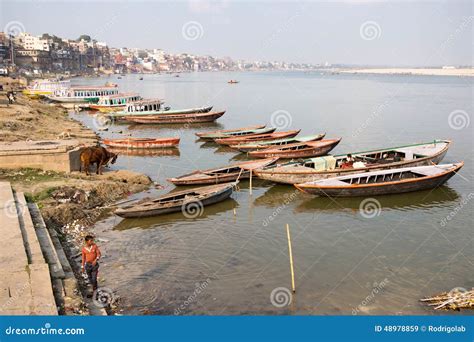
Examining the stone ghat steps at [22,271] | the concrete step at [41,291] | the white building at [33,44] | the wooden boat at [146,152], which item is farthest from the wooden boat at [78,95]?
the white building at [33,44]

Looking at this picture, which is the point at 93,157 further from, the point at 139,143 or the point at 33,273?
the point at 33,273

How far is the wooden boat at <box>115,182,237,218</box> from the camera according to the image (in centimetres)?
1617

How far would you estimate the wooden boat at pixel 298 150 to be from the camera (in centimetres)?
2698

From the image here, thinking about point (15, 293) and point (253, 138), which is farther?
point (253, 138)

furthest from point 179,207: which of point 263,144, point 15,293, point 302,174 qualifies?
point 263,144

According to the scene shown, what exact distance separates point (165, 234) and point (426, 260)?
817cm

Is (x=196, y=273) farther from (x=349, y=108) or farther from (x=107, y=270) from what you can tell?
(x=349, y=108)

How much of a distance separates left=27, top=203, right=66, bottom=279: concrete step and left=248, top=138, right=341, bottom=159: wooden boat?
48.7 ft

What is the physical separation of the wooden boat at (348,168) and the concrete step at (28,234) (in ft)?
33.4

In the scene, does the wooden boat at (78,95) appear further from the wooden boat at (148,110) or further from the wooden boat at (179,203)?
the wooden boat at (179,203)

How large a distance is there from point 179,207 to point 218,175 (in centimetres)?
423

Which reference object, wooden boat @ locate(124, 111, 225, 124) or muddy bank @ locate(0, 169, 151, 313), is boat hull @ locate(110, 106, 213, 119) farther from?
muddy bank @ locate(0, 169, 151, 313)

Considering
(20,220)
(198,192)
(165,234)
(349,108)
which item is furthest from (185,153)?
(349,108)

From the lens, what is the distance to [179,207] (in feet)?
56.2
